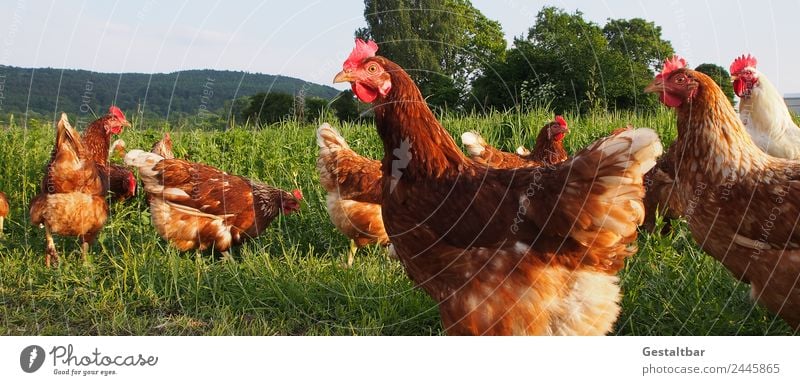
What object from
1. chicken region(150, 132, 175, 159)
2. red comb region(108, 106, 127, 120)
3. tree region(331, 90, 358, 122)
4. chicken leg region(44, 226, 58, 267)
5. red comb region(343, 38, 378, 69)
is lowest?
chicken leg region(44, 226, 58, 267)

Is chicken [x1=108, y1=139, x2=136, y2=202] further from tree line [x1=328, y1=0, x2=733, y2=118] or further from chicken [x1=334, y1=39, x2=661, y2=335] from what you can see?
chicken [x1=334, y1=39, x2=661, y2=335]

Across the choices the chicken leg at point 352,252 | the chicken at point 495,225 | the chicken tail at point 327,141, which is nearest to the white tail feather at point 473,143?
the chicken tail at point 327,141

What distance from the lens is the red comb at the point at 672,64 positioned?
7.13 feet

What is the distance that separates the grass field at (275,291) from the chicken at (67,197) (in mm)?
124

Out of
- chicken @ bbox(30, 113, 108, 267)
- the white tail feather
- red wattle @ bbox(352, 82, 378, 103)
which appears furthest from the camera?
the white tail feather

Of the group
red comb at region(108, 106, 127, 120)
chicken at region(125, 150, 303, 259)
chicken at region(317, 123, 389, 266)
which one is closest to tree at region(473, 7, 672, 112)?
chicken at region(317, 123, 389, 266)

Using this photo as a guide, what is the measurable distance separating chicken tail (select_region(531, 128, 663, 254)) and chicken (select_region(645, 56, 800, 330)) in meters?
0.46

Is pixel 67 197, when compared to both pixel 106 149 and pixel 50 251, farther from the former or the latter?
pixel 106 149

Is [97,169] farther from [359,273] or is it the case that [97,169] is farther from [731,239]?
[731,239]

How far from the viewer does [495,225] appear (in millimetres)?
1781

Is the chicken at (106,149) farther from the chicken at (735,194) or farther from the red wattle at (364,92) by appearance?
the chicken at (735,194)

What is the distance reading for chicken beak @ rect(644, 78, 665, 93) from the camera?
81.6 inches

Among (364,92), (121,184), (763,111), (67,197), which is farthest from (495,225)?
(121,184)
